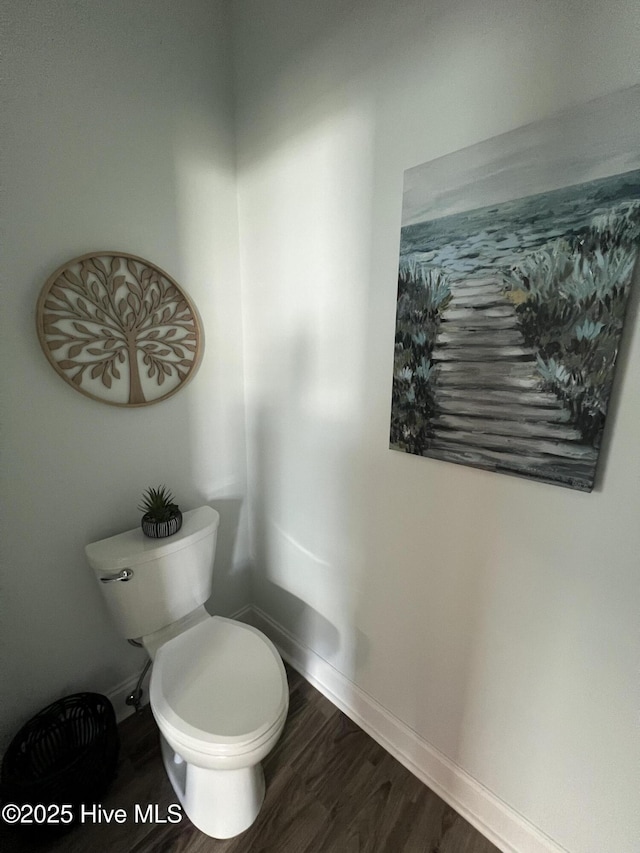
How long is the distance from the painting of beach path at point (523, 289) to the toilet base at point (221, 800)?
3.54 feet

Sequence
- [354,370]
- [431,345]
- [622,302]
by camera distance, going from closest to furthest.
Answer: [622,302]
[431,345]
[354,370]

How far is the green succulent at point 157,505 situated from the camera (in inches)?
45.0

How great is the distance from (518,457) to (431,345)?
13.4 inches

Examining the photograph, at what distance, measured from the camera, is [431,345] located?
89 cm

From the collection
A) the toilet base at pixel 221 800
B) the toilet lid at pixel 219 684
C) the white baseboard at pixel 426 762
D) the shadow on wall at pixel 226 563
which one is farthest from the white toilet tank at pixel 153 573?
the white baseboard at pixel 426 762

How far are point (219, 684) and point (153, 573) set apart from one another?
0.38 meters

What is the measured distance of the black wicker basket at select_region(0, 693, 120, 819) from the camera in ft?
3.06

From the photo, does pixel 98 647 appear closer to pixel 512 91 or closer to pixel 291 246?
pixel 291 246

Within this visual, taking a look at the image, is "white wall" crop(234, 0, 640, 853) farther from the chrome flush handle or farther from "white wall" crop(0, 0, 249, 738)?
the chrome flush handle

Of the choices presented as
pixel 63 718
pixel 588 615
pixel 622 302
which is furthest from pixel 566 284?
pixel 63 718

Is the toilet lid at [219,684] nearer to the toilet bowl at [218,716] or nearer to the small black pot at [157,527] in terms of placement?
the toilet bowl at [218,716]

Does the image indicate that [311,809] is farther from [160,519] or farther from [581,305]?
[581,305]

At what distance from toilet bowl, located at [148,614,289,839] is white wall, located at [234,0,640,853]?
0.37 meters

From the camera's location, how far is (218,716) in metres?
0.92
